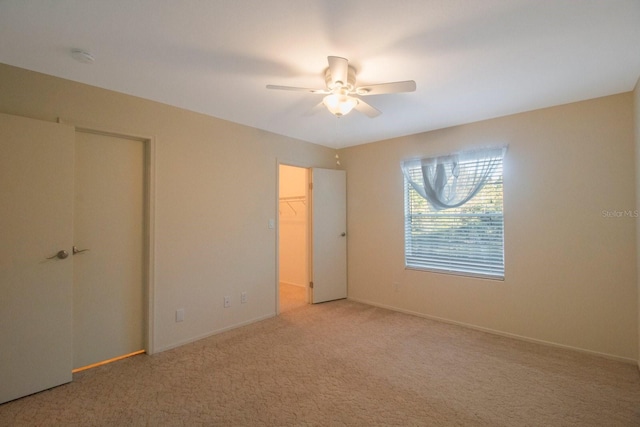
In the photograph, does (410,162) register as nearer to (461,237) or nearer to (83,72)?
(461,237)

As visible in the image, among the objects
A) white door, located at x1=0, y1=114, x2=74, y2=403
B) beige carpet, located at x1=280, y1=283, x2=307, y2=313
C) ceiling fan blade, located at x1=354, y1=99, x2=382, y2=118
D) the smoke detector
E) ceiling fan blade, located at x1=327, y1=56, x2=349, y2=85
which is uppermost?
the smoke detector

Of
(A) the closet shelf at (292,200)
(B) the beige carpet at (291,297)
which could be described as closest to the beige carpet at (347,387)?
(B) the beige carpet at (291,297)

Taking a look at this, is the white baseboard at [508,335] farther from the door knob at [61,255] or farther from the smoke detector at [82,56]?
the smoke detector at [82,56]

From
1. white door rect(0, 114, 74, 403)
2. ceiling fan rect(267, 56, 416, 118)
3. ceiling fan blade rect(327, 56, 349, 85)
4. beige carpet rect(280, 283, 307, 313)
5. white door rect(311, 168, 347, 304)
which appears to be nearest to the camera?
ceiling fan blade rect(327, 56, 349, 85)

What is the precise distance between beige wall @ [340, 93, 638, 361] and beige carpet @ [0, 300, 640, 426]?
276 millimetres

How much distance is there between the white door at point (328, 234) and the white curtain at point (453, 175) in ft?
3.72

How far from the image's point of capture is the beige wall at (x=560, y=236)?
104 inches

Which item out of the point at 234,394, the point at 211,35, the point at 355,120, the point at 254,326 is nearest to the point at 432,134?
the point at 355,120

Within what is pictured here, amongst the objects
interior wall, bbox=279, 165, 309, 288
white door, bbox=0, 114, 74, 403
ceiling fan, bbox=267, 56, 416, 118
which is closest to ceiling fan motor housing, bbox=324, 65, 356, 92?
ceiling fan, bbox=267, 56, 416, 118

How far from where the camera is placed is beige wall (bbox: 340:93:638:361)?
264cm

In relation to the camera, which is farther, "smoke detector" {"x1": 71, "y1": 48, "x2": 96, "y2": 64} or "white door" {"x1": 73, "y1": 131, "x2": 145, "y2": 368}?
"white door" {"x1": 73, "y1": 131, "x2": 145, "y2": 368}

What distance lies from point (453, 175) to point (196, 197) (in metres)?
2.93

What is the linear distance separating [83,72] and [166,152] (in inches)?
33.5

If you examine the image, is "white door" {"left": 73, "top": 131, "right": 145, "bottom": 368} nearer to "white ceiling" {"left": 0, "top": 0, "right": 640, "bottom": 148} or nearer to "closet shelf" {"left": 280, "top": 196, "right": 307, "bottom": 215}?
"white ceiling" {"left": 0, "top": 0, "right": 640, "bottom": 148}
